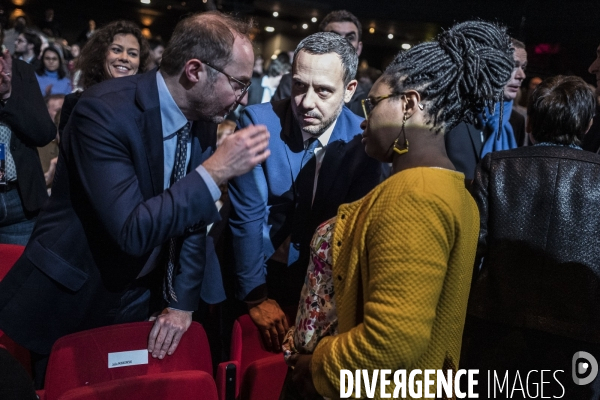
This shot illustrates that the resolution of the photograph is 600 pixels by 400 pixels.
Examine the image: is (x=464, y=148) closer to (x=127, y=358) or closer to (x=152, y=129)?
(x=152, y=129)

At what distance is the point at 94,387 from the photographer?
1.58m

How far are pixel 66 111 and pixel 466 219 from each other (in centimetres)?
240

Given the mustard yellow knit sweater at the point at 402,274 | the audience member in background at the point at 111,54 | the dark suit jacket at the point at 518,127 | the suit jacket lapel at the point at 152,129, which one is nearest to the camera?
the mustard yellow knit sweater at the point at 402,274

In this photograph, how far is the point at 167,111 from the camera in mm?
1763

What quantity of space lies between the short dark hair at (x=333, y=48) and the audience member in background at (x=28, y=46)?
19.4 feet

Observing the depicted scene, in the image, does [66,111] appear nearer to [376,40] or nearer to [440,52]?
[440,52]

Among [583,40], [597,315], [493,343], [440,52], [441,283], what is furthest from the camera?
[583,40]

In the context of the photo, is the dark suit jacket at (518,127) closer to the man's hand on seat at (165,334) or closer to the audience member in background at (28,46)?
the man's hand on seat at (165,334)

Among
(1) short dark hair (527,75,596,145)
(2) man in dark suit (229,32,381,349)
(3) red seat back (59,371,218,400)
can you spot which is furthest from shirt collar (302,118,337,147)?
(3) red seat back (59,371,218,400)

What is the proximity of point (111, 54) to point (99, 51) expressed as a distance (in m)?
0.09

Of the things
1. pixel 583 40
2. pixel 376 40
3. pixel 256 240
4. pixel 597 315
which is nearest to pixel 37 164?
pixel 256 240

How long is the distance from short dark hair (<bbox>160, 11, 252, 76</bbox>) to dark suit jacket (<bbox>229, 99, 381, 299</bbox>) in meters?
0.44

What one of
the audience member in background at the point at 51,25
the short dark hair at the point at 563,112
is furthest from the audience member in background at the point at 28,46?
the short dark hair at the point at 563,112

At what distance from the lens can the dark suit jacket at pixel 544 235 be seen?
2.01m
